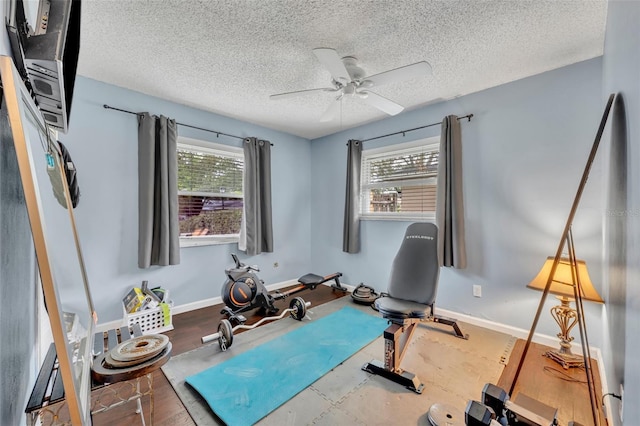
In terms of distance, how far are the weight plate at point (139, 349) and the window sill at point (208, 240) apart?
2.10 meters

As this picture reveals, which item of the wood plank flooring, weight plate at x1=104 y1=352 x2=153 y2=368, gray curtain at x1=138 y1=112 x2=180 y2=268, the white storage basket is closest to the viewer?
weight plate at x1=104 y1=352 x2=153 y2=368

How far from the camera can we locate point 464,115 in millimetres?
2953

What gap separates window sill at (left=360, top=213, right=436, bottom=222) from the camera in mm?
3274

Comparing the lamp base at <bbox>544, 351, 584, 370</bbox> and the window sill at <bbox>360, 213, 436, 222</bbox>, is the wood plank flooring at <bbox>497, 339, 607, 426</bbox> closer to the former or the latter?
the lamp base at <bbox>544, 351, 584, 370</bbox>

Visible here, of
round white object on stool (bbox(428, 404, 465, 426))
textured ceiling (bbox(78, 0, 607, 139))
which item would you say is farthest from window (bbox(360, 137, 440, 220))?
round white object on stool (bbox(428, 404, 465, 426))

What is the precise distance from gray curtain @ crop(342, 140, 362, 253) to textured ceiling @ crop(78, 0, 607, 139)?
1098 mm

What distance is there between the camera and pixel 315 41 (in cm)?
203

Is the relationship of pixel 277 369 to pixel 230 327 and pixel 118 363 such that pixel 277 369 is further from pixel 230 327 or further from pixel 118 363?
pixel 118 363

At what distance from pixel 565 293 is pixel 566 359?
2.12 ft

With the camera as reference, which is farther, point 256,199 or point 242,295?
point 256,199

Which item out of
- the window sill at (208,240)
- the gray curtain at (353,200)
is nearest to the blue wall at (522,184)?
the gray curtain at (353,200)

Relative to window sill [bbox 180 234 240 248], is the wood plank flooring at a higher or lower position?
lower

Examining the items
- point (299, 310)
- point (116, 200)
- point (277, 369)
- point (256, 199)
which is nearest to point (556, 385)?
point (277, 369)

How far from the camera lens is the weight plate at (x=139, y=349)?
3.86 ft
